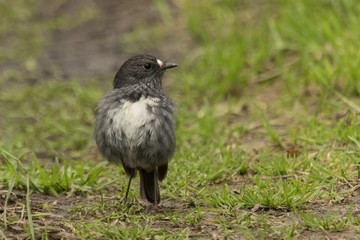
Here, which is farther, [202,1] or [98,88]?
[202,1]

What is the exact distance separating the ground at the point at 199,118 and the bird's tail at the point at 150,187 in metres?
0.09

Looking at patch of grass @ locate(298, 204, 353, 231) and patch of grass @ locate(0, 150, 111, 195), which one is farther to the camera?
patch of grass @ locate(0, 150, 111, 195)

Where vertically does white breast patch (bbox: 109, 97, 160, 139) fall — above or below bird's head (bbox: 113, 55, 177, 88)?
below

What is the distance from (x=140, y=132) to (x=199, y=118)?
222 cm

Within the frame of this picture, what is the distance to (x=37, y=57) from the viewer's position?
884cm

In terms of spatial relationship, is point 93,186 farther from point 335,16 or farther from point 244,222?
point 335,16

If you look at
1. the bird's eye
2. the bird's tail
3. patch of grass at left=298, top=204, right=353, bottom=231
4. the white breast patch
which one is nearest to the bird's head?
the bird's eye

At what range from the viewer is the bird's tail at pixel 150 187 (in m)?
4.46

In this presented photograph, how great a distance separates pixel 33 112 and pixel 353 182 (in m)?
4.07

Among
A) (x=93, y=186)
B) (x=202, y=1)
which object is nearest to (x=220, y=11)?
(x=202, y=1)

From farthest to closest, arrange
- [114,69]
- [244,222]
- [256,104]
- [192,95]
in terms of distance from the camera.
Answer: [114,69] < [192,95] < [256,104] < [244,222]

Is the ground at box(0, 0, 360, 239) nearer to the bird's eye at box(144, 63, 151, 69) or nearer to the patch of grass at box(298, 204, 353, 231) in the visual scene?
the patch of grass at box(298, 204, 353, 231)

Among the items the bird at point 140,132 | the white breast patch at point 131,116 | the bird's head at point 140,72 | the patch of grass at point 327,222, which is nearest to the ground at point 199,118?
the patch of grass at point 327,222

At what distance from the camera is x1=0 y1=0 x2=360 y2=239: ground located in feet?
12.9
